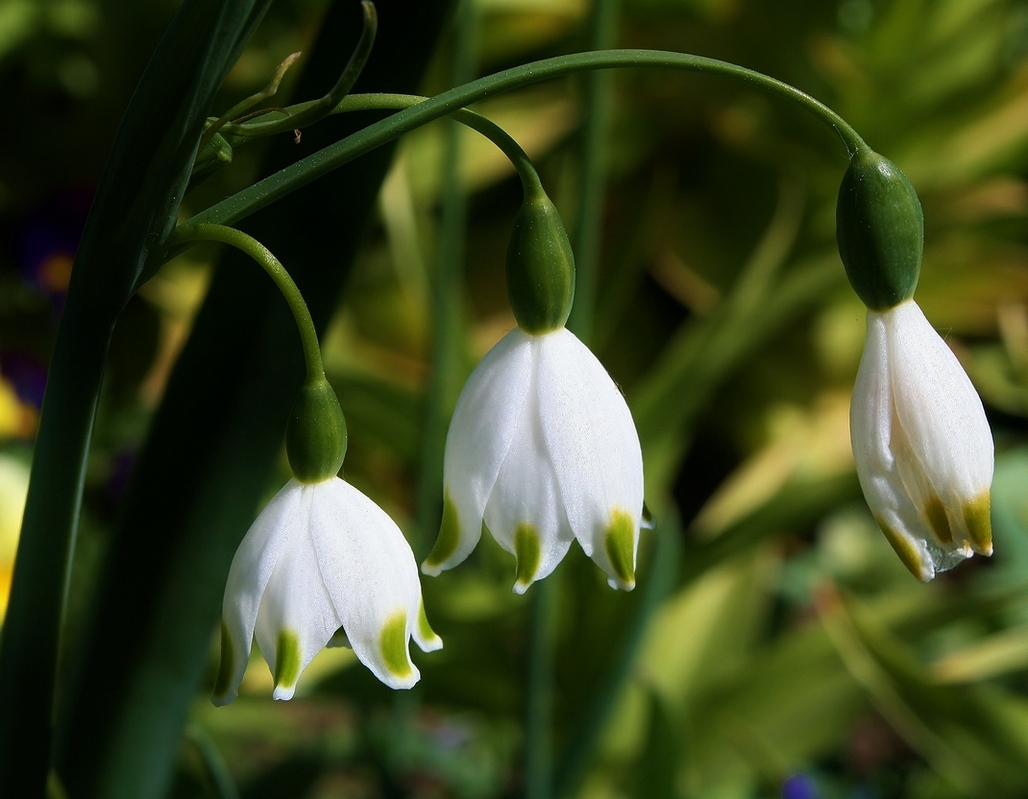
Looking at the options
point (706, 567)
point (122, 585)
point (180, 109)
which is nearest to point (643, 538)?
point (706, 567)

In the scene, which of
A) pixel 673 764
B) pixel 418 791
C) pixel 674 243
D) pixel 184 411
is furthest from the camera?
pixel 674 243

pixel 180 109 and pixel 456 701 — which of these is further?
pixel 456 701

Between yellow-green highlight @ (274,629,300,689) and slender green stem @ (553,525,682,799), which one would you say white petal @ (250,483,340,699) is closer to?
yellow-green highlight @ (274,629,300,689)

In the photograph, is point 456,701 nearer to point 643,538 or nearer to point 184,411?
point 643,538

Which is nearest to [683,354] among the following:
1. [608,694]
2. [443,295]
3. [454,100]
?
[443,295]

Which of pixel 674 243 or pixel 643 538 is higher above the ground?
pixel 674 243

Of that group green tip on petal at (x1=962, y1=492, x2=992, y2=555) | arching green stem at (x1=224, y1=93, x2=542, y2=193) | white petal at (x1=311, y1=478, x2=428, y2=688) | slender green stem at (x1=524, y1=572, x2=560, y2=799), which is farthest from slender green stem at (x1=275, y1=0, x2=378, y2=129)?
slender green stem at (x1=524, y1=572, x2=560, y2=799)

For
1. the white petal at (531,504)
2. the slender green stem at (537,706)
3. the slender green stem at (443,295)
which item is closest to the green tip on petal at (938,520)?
the white petal at (531,504)
